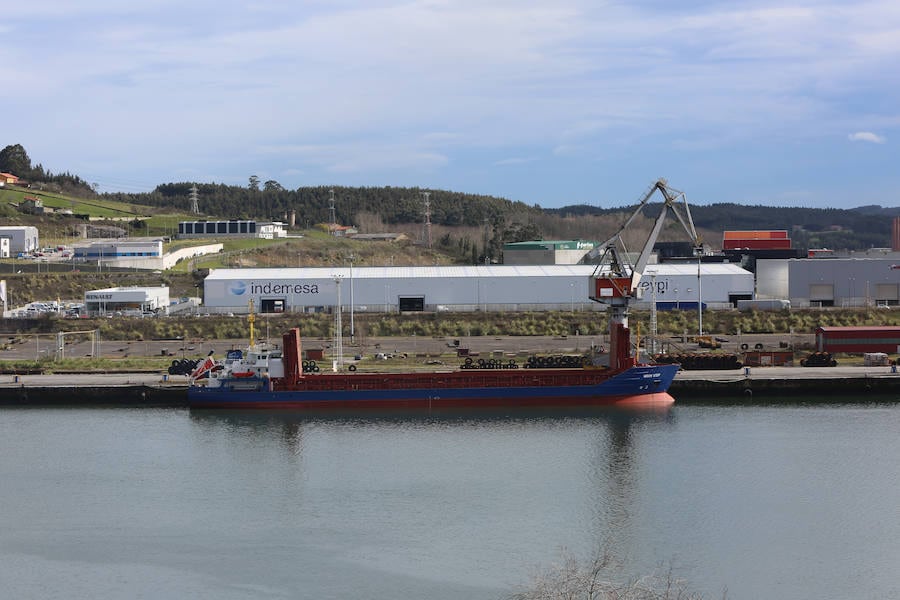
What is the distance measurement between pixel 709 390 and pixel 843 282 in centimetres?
2773

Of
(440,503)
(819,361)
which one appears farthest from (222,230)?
(440,503)

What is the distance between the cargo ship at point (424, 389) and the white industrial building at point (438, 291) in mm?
21110

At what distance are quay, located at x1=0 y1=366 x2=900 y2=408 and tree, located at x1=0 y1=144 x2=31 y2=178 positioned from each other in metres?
112

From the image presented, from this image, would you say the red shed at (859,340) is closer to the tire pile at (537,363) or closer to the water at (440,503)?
the water at (440,503)

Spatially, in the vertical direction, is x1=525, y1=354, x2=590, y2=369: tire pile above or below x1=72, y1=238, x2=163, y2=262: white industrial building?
below

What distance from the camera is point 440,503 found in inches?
1115

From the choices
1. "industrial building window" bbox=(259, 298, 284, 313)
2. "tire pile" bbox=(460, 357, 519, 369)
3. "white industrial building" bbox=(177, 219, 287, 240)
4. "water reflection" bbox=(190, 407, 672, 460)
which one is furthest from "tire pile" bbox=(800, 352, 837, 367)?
"white industrial building" bbox=(177, 219, 287, 240)

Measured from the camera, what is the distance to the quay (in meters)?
43.4

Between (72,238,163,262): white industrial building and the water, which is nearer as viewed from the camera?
the water

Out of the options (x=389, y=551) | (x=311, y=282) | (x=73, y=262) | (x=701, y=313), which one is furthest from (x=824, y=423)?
(x=73, y=262)

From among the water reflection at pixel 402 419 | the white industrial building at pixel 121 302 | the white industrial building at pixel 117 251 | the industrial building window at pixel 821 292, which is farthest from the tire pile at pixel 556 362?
the white industrial building at pixel 117 251

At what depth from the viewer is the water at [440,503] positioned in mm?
23453

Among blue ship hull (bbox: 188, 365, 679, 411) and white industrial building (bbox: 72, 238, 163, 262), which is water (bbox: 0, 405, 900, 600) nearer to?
blue ship hull (bbox: 188, 365, 679, 411)

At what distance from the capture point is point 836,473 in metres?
30.7
